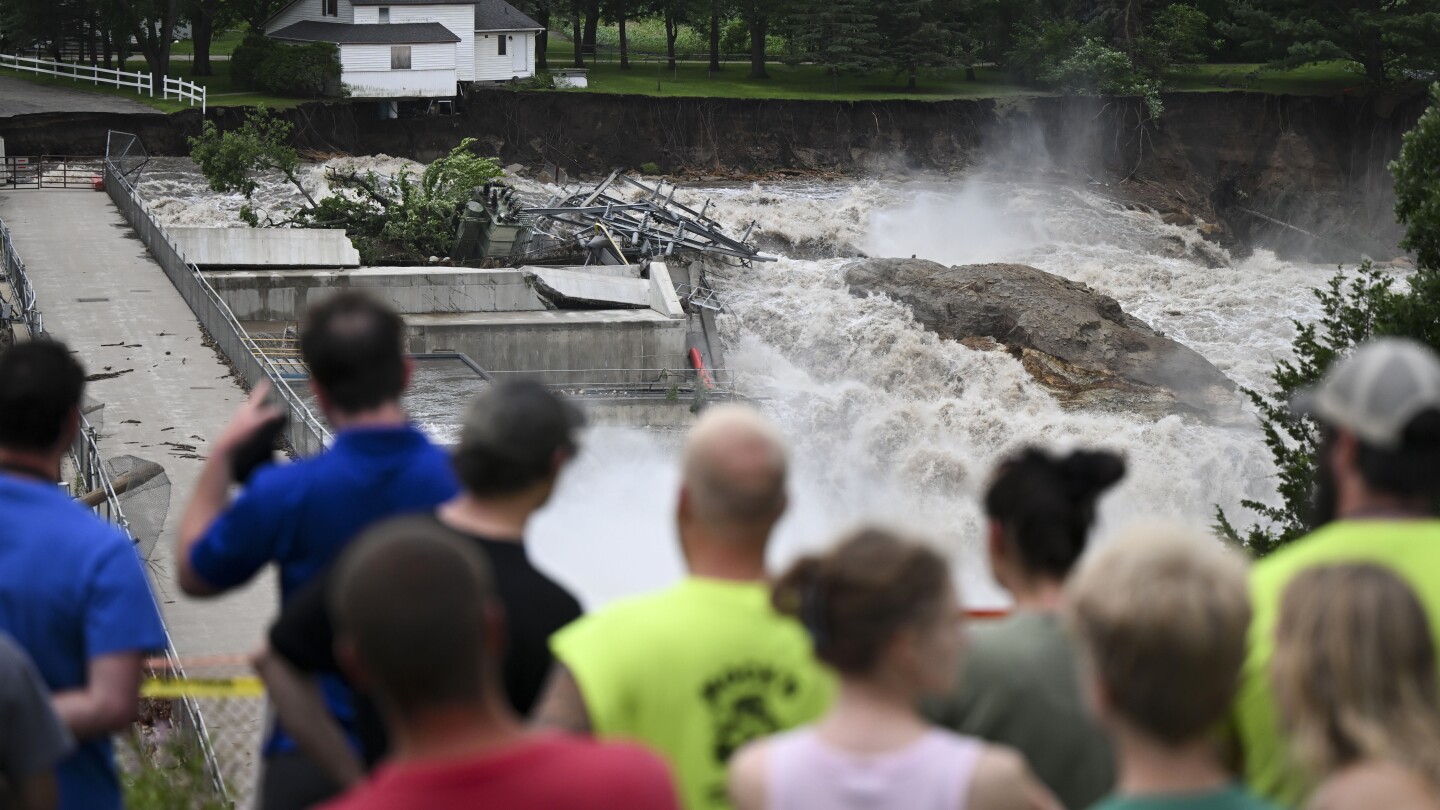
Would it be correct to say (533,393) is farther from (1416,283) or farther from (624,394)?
(624,394)

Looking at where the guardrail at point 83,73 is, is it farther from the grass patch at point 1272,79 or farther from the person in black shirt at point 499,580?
the person in black shirt at point 499,580

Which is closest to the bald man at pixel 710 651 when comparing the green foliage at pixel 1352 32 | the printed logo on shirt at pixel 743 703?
the printed logo on shirt at pixel 743 703

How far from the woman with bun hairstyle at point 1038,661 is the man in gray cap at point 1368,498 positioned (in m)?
0.36

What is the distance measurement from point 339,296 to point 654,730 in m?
1.60

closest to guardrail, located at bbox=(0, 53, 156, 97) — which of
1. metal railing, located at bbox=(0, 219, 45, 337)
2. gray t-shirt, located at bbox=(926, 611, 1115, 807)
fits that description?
metal railing, located at bbox=(0, 219, 45, 337)

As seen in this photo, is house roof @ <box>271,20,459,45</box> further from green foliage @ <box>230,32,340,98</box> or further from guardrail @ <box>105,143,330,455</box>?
guardrail @ <box>105,143,330,455</box>

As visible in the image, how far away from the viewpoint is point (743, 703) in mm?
3611

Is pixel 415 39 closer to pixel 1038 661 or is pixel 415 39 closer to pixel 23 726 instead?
pixel 23 726

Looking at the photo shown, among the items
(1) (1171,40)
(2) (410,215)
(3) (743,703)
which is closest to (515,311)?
(2) (410,215)

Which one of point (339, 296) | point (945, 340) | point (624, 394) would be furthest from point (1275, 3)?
point (339, 296)

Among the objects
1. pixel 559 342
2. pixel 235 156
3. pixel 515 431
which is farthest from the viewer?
pixel 235 156

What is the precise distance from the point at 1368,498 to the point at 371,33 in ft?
188

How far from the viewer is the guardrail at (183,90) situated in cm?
5241

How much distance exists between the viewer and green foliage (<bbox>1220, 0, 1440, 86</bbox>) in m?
57.1
